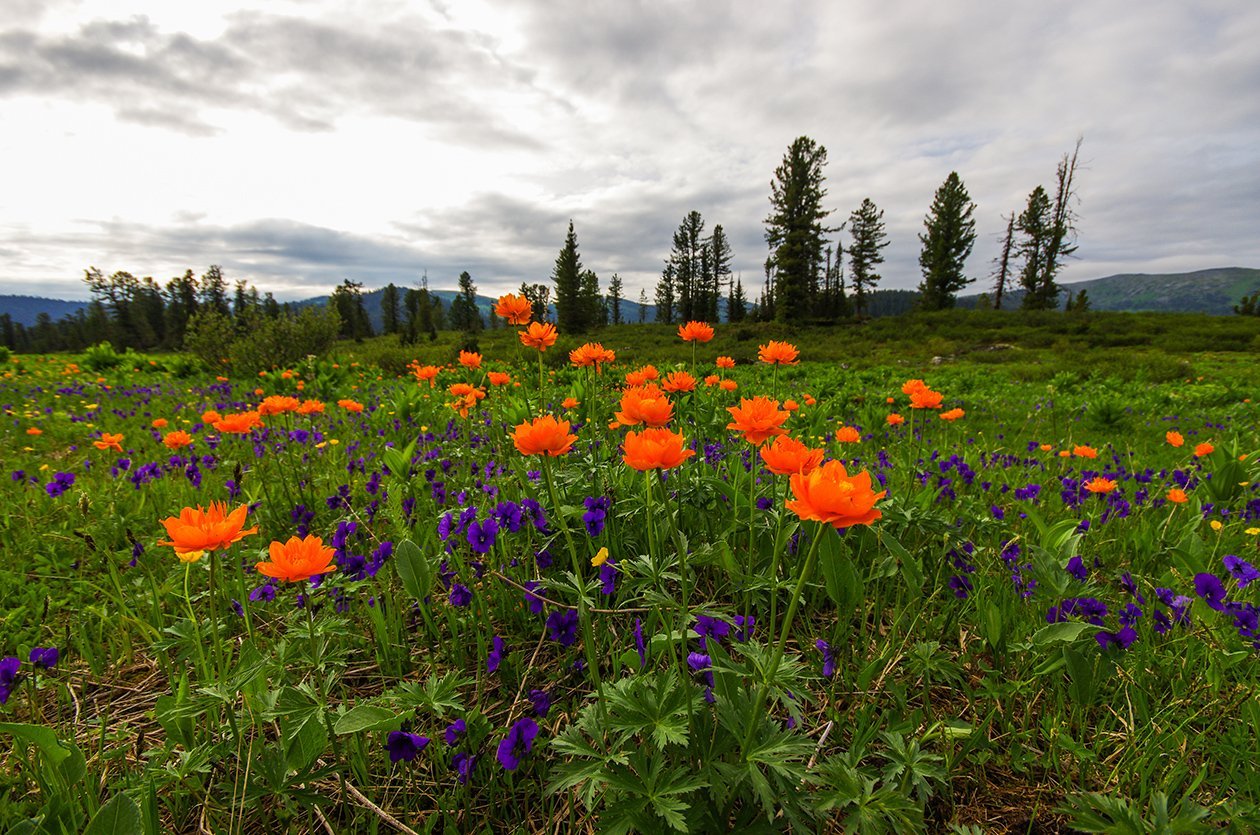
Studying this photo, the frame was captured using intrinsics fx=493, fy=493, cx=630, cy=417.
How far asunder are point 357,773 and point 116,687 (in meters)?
1.11

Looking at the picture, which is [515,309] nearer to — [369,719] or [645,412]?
[645,412]

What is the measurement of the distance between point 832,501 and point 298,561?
127 cm

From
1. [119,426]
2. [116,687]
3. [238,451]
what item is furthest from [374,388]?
[116,687]

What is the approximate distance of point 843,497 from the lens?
0.91 metres

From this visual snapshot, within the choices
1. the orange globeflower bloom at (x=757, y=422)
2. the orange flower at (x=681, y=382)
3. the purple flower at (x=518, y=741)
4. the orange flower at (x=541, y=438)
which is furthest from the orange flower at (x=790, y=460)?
the orange flower at (x=681, y=382)

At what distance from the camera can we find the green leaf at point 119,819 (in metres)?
0.98

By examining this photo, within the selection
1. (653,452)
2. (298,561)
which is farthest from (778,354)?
(298,561)

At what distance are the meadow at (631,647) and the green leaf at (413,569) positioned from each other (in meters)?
0.02

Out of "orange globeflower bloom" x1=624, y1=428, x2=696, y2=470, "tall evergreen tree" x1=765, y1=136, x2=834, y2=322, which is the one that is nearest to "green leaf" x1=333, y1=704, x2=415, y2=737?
"orange globeflower bloom" x1=624, y1=428, x2=696, y2=470

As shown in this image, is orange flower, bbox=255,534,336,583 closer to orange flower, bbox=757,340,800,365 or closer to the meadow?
the meadow

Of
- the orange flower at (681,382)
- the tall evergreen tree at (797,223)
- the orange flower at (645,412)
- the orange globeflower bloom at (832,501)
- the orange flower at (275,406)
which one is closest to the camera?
the orange globeflower bloom at (832,501)

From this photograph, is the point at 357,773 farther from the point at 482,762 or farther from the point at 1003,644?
the point at 1003,644

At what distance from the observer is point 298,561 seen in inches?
48.7

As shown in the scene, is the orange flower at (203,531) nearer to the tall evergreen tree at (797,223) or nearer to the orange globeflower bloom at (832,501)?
the orange globeflower bloom at (832,501)
